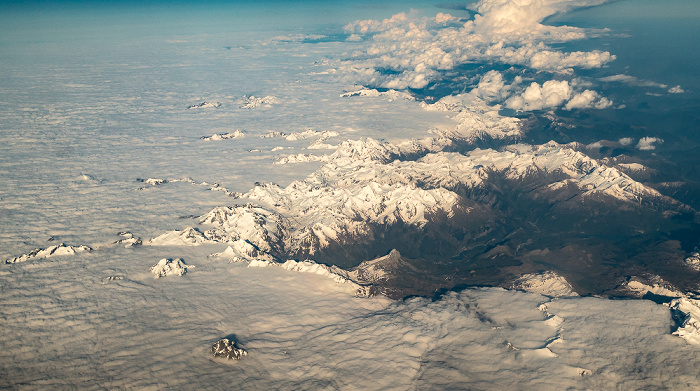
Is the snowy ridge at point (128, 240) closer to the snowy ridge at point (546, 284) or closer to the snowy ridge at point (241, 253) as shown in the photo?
the snowy ridge at point (241, 253)

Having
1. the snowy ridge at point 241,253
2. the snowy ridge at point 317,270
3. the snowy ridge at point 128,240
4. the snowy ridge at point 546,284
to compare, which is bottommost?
the snowy ridge at point 546,284

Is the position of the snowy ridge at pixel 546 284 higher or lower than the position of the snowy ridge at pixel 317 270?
lower

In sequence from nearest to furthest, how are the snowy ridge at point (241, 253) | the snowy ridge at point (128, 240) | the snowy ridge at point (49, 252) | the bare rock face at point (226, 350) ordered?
1. the bare rock face at point (226, 350)
2. the snowy ridge at point (49, 252)
3. the snowy ridge at point (128, 240)
4. the snowy ridge at point (241, 253)

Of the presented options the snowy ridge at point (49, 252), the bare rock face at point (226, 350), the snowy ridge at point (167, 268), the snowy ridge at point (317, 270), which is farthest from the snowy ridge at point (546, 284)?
the snowy ridge at point (49, 252)

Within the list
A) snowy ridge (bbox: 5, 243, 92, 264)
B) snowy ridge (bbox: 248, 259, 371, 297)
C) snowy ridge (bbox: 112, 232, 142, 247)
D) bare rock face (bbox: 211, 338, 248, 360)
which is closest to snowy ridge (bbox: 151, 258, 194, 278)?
snowy ridge (bbox: 112, 232, 142, 247)

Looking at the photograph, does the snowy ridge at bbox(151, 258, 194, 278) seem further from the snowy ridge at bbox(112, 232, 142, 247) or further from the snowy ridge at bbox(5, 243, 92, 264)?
the snowy ridge at bbox(5, 243, 92, 264)

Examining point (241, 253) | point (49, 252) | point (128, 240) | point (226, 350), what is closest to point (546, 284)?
point (226, 350)

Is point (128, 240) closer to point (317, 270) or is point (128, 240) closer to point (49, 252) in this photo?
point (49, 252)
